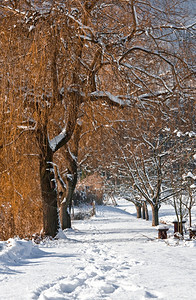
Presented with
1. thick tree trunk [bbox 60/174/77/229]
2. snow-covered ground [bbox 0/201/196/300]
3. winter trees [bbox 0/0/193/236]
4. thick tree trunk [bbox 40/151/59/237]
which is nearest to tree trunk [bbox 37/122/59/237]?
thick tree trunk [bbox 40/151/59/237]

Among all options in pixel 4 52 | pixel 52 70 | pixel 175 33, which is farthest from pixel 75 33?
pixel 175 33

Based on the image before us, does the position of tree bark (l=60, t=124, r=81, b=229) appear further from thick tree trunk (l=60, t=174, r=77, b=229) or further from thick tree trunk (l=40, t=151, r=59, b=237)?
thick tree trunk (l=40, t=151, r=59, b=237)

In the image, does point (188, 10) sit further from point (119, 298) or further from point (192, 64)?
point (119, 298)

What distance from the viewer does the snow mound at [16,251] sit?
14.9ft

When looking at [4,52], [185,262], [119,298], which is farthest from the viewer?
[4,52]

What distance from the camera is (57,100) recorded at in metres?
6.83

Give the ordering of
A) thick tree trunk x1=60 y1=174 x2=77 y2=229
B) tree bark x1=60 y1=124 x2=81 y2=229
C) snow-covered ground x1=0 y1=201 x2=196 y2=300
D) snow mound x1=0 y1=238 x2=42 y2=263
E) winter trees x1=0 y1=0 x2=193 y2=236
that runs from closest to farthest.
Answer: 1. snow-covered ground x1=0 y1=201 x2=196 y2=300
2. snow mound x1=0 y1=238 x2=42 y2=263
3. winter trees x1=0 y1=0 x2=193 y2=236
4. tree bark x1=60 y1=124 x2=81 y2=229
5. thick tree trunk x1=60 y1=174 x2=77 y2=229

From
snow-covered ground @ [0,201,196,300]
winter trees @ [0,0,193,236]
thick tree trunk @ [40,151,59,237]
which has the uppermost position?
winter trees @ [0,0,193,236]

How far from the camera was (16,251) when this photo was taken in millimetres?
4945

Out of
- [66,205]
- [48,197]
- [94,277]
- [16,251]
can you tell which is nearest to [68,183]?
[66,205]

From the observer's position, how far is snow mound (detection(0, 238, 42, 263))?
14.9ft

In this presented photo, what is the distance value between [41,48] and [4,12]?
5.24ft

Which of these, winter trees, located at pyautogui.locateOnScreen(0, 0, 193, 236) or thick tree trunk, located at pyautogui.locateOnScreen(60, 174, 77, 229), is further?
thick tree trunk, located at pyautogui.locateOnScreen(60, 174, 77, 229)

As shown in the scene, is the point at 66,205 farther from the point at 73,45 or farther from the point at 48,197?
the point at 73,45
